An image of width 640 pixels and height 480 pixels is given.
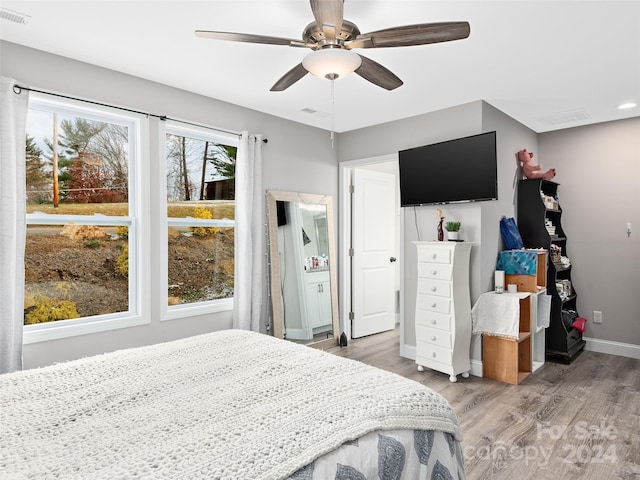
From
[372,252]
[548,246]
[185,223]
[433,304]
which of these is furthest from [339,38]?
[372,252]

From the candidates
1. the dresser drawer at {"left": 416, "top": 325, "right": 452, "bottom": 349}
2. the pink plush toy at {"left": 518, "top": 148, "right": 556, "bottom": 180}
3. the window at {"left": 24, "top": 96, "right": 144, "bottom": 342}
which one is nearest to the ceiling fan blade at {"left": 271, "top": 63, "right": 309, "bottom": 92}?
the window at {"left": 24, "top": 96, "right": 144, "bottom": 342}

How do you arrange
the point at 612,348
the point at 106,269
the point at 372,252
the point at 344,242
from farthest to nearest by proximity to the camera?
the point at 372,252, the point at 344,242, the point at 612,348, the point at 106,269

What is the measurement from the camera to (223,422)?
1.25m

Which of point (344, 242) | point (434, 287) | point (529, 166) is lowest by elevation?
point (434, 287)

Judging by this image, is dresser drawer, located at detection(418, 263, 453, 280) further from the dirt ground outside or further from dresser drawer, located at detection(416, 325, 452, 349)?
the dirt ground outside

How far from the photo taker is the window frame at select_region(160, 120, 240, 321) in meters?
3.23

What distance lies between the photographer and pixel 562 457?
7.51 ft

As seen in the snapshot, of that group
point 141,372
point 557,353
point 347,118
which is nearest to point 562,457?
point 557,353

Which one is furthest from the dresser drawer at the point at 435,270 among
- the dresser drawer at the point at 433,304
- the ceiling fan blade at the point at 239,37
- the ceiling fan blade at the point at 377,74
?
the ceiling fan blade at the point at 239,37

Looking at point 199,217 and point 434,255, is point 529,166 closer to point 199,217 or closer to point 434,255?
point 434,255

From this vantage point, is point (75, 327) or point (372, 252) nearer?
point (75, 327)

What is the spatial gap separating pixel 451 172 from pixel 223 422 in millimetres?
3076

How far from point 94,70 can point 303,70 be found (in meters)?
1.71

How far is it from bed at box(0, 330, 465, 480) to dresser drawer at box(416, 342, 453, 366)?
6.65ft
